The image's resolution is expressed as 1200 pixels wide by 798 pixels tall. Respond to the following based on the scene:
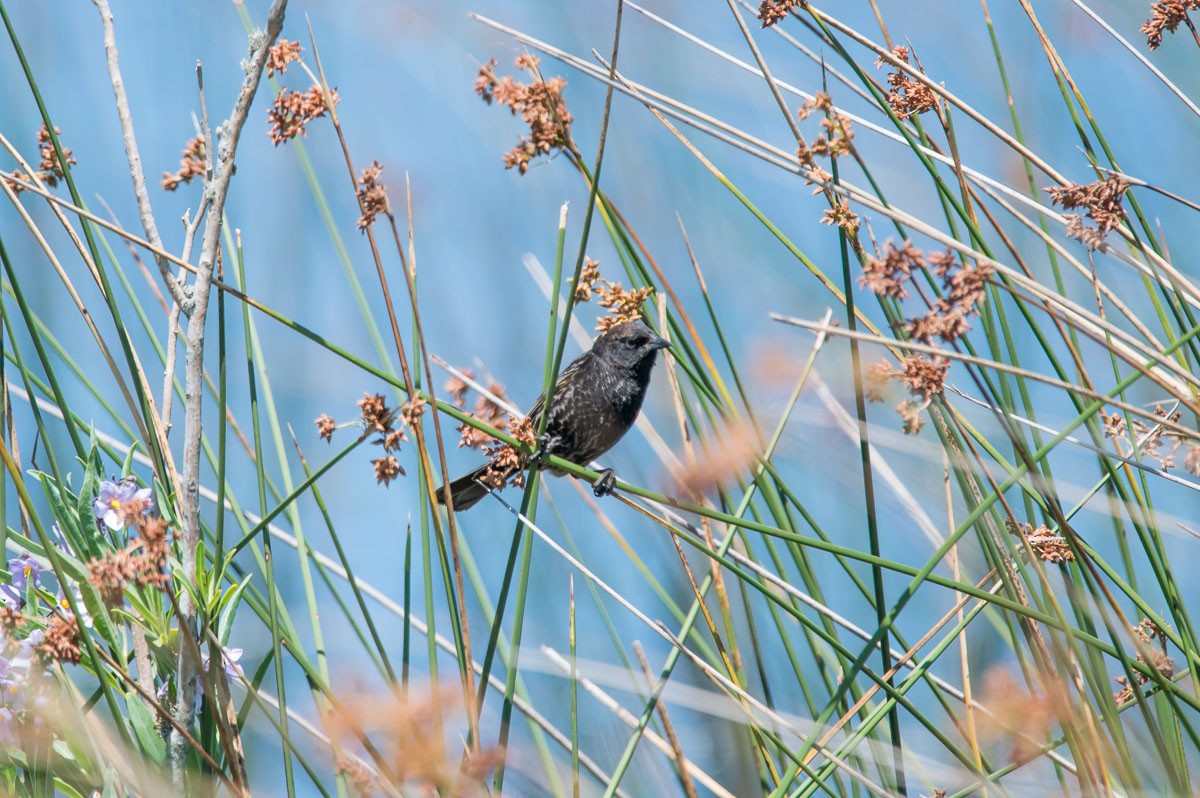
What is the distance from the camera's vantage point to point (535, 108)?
6.55 ft

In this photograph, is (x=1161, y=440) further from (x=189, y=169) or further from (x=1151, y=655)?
(x=189, y=169)

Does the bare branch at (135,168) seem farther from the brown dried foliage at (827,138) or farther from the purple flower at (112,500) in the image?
the brown dried foliage at (827,138)

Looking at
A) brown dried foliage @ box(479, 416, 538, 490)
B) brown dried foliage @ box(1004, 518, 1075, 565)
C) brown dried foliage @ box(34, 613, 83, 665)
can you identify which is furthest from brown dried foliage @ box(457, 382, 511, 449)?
brown dried foliage @ box(1004, 518, 1075, 565)

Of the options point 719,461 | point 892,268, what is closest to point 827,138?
point 892,268

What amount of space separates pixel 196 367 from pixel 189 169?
0.67m

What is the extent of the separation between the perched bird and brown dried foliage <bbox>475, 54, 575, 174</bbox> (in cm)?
192

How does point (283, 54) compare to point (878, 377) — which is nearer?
point (878, 377)

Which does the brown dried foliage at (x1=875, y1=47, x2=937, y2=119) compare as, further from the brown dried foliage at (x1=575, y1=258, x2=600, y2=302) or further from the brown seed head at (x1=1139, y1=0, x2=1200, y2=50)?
the brown dried foliage at (x1=575, y1=258, x2=600, y2=302)

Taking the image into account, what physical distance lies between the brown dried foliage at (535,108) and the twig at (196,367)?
0.40 m

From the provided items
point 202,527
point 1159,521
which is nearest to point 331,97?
point 202,527

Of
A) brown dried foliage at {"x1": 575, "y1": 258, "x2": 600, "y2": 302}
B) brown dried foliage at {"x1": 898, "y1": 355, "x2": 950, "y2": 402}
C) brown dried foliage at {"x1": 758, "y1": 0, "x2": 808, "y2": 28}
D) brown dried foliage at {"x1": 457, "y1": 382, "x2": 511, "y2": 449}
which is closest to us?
brown dried foliage at {"x1": 898, "y1": 355, "x2": 950, "y2": 402}

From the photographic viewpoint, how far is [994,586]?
2160 mm

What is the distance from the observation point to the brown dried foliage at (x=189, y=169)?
2.29m

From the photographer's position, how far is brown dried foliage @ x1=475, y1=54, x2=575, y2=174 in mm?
1984
